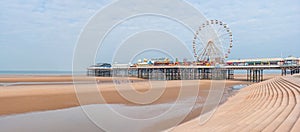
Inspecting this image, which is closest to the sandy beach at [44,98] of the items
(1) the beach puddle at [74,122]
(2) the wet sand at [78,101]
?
(2) the wet sand at [78,101]

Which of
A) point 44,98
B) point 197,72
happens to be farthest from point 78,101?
point 197,72

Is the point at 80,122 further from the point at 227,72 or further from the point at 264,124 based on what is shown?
the point at 227,72

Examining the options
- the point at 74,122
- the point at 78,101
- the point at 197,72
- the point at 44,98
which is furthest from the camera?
the point at 197,72

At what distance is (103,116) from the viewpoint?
974 centimetres

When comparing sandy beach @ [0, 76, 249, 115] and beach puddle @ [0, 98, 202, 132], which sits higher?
beach puddle @ [0, 98, 202, 132]

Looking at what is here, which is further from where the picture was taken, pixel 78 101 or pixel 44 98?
pixel 44 98

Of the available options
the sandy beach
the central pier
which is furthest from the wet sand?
the central pier

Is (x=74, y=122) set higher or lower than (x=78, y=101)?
higher

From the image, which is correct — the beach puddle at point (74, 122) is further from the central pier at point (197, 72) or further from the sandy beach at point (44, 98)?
the central pier at point (197, 72)

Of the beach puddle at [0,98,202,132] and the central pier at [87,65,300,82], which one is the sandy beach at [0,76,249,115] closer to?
the beach puddle at [0,98,202,132]

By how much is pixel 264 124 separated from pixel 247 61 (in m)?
49.4

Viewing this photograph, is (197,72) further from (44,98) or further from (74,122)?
(74,122)

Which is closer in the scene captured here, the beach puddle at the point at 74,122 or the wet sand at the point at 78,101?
the beach puddle at the point at 74,122

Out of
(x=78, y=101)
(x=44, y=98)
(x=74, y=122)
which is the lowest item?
(x=78, y=101)
